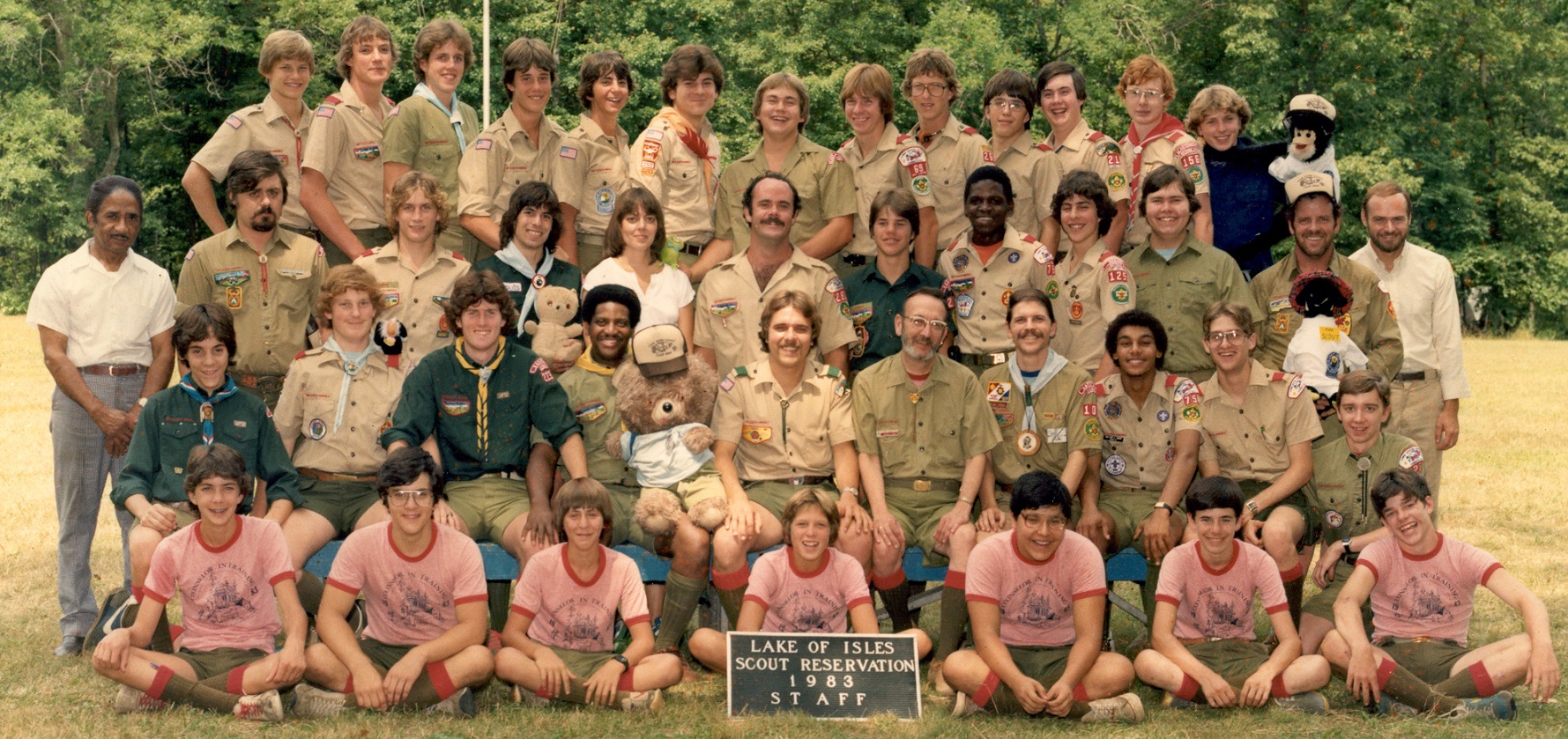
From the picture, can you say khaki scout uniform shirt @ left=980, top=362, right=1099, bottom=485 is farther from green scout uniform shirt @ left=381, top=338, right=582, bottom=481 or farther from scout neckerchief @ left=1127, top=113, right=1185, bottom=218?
green scout uniform shirt @ left=381, top=338, right=582, bottom=481

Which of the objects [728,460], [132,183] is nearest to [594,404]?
[728,460]

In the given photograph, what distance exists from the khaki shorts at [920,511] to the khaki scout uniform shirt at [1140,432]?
0.92 m

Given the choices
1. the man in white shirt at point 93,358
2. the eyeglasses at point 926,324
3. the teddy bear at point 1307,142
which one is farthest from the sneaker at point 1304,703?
the man in white shirt at point 93,358

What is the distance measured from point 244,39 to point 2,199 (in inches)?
394

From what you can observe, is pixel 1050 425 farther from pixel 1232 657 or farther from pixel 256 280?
pixel 256 280

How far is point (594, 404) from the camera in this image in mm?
7211

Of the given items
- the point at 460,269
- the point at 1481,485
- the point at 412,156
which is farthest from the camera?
the point at 1481,485

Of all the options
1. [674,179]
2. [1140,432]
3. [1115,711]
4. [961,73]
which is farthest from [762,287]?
[961,73]

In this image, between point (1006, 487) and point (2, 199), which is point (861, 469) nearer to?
point (1006, 487)

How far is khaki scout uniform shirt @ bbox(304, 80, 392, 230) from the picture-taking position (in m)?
8.29

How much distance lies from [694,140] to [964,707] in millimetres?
4135

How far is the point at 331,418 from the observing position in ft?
23.3

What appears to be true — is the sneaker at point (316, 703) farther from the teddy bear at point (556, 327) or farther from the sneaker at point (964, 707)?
the sneaker at point (964, 707)

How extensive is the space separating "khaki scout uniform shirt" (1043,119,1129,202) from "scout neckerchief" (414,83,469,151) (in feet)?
12.2
